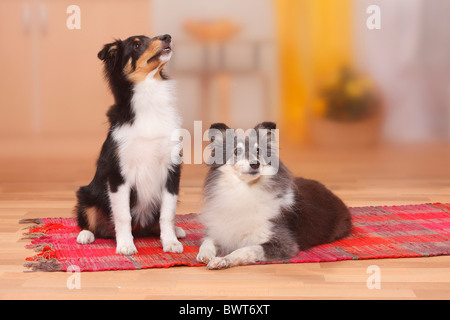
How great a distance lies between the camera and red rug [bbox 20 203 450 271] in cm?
283

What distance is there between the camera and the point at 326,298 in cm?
239

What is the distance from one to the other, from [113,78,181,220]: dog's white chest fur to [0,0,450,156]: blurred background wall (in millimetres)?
2024

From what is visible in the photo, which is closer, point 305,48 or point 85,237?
point 85,237

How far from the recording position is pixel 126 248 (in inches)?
116

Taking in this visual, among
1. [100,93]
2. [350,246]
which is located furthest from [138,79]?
[100,93]

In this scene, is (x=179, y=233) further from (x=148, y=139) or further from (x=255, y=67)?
(x=255, y=67)

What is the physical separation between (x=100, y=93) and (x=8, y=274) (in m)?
2.62

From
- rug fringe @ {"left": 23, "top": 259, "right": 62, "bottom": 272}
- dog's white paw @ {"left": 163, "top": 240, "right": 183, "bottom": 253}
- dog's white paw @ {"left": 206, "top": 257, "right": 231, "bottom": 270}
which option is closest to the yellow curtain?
dog's white paw @ {"left": 163, "top": 240, "right": 183, "bottom": 253}

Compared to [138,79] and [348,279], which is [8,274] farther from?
[348,279]

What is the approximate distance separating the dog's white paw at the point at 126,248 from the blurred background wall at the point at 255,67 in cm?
224

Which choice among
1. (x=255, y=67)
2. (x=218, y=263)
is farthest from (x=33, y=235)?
(x=255, y=67)

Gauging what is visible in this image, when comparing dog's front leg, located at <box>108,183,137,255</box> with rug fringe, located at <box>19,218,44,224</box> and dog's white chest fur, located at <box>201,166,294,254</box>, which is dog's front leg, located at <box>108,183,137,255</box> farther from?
rug fringe, located at <box>19,218,44,224</box>

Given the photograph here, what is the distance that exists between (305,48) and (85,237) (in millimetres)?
2641

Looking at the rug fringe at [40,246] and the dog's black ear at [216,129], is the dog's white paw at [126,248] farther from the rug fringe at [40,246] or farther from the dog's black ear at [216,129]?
the dog's black ear at [216,129]
